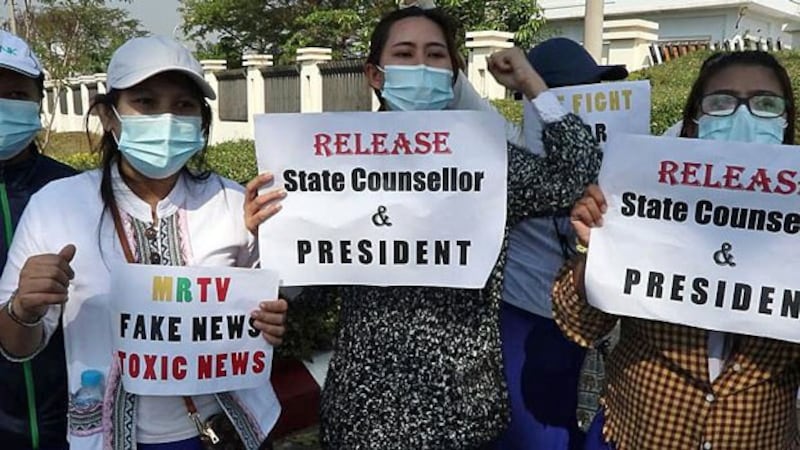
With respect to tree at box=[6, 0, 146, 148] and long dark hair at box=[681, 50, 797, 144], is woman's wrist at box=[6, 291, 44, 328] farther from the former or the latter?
tree at box=[6, 0, 146, 148]

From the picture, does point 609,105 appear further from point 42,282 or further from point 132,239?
point 42,282

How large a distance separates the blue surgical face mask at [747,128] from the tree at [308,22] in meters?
15.3

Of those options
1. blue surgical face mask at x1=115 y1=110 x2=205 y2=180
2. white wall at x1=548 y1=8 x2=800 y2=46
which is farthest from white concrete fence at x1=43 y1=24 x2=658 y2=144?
white wall at x1=548 y1=8 x2=800 y2=46

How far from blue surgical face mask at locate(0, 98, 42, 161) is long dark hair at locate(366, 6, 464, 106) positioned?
106cm

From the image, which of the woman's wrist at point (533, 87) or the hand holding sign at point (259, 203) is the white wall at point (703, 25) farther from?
the hand holding sign at point (259, 203)

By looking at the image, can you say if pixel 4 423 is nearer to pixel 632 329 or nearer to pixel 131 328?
pixel 131 328

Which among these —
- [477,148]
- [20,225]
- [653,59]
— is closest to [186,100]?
[20,225]

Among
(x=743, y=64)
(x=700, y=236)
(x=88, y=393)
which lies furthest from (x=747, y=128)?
(x=88, y=393)

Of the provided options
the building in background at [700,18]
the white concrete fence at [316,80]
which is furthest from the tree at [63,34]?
the building in background at [700,18]

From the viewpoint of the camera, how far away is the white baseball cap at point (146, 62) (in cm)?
198

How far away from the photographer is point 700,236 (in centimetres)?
193

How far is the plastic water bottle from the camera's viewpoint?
75.5 inches

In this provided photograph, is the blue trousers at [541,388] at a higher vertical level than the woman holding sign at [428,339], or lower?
lower

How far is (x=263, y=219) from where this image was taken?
2.09 metres
